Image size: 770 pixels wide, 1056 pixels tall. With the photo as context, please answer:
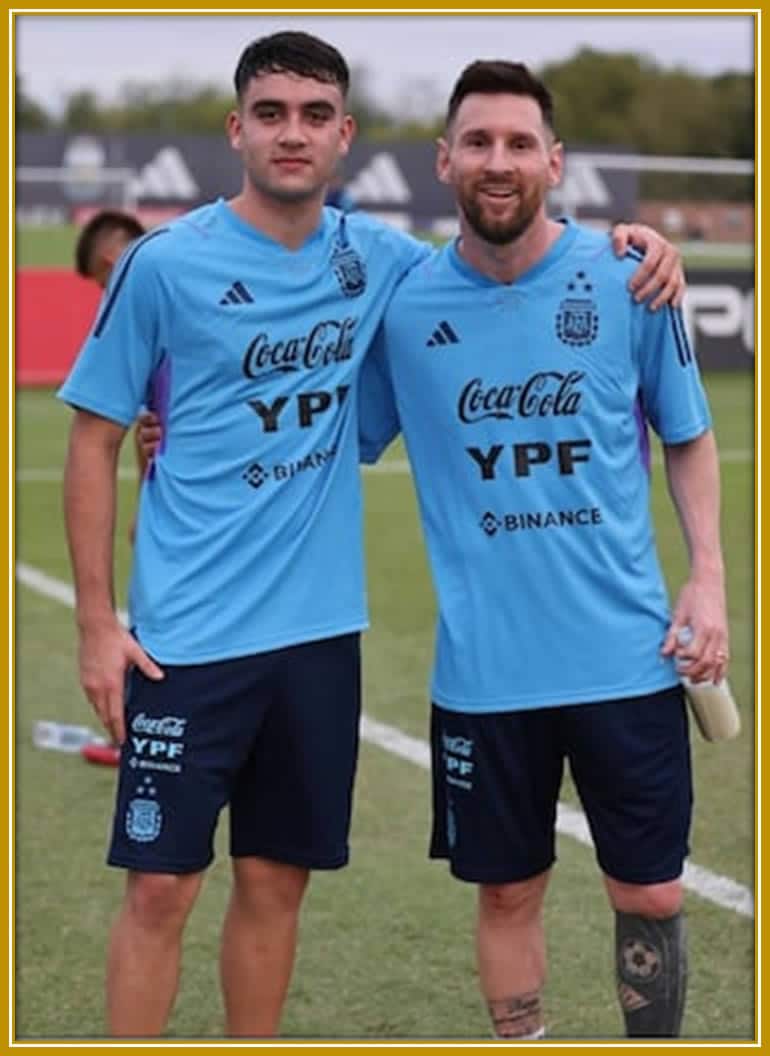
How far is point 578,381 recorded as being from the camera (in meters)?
4.15

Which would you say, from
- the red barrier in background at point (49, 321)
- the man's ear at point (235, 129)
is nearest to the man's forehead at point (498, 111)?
the man's ear at point (235, 129)

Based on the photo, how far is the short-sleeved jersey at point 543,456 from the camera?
13.6ft

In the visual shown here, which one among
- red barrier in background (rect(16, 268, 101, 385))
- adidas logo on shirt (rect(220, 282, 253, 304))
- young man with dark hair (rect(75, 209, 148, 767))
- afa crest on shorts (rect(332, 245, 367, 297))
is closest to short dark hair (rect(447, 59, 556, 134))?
afa crest on shorts (rect(332, 245, 367, 297))

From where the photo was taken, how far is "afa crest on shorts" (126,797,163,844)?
412cm

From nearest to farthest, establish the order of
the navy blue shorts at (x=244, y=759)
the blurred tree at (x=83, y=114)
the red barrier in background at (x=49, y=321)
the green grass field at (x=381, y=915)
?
the navy blue shorts at (x=244, y=759) → the green grass field at (x=381, y=915) → the red barrier in background at (x=49, y=321) → the blurred tree at (x=83, y=114)

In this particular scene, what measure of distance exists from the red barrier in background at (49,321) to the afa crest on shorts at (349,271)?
59.2 feet

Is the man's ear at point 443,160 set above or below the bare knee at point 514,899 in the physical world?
above

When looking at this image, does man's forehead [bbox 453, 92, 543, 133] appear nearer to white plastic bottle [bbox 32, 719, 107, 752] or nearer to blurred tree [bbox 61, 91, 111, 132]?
white plastic bottle [bbox 32, 719, 107, 752]

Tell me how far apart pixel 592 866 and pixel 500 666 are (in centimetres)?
223

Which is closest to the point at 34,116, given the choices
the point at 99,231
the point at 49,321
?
the point at 49,321

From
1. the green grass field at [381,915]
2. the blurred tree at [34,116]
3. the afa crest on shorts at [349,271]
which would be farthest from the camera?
the blurred tree at [34,116]

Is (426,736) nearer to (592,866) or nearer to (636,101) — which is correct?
(592,866)

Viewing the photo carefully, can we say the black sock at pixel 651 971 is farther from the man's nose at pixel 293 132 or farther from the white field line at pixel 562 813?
the man's nose at pixel 293 132

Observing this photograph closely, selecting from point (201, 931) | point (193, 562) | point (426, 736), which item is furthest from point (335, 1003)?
point (426, 736)
